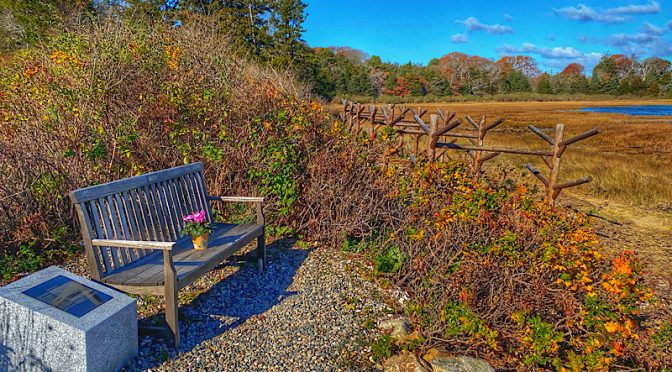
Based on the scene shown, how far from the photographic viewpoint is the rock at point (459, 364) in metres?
3.04

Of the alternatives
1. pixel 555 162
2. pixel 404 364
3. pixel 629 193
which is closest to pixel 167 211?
pixel 404 364

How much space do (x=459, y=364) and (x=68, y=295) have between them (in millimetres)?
2787

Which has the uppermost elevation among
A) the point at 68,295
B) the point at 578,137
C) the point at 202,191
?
the point at 578,137

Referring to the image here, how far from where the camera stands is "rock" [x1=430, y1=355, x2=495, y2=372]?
3.04 m

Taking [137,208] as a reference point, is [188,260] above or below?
below

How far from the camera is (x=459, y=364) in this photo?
309 centimetres

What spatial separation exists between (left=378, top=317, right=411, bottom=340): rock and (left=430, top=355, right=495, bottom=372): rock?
425mm

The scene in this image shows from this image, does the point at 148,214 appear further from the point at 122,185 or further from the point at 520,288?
the point at 520,288

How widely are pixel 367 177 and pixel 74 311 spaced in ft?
12.6

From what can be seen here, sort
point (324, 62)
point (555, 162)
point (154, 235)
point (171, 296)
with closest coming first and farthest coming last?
point (171, 296)
point (154, 235)
point (555, 162)
point (324, 62)

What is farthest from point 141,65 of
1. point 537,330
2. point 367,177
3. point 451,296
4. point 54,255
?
point 537,330

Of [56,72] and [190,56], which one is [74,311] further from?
[190,56]

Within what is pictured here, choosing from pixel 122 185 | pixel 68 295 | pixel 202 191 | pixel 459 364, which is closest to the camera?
pixel 68 295

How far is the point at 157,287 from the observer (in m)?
3.25
